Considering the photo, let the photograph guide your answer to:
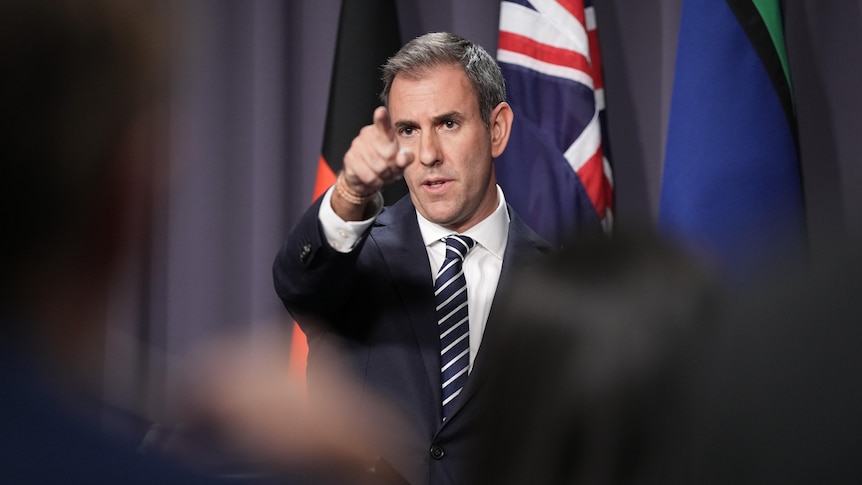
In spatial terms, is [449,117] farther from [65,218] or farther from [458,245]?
[65,218]

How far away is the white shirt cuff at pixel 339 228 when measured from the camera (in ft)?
5.65

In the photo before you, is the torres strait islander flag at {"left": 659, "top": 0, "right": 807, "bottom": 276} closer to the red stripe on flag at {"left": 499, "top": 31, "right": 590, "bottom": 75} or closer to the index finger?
the red stripe on flag at {"left": 499, "top": 31, "right": 590, "bottom": 75}

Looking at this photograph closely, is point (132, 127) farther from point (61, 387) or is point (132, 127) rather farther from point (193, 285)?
point (193, 285)

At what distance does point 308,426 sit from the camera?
61 centimetres

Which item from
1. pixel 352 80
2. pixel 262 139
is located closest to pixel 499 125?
pixel 352 80

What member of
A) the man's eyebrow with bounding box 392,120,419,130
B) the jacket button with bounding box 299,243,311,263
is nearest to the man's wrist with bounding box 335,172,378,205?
the jacket button with bounding box 299,243,311,263

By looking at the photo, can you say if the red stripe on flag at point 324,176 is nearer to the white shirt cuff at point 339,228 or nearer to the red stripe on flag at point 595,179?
the red stripe on flag at point 595,179

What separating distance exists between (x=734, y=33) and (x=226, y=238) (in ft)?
5.77

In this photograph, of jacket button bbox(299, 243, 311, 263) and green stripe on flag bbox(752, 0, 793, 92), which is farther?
green stripe on flag bbox(752, 0, 793, 92)

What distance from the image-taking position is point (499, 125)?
2.19 metres

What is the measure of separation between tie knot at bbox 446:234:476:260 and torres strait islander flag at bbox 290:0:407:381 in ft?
3.28

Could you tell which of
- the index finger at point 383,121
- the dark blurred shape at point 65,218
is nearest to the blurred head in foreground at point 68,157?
the dark blurred shape at point 65,218

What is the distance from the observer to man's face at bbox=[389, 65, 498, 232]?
6.72 feet

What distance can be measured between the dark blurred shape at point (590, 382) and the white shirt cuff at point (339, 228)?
3.89 feet
